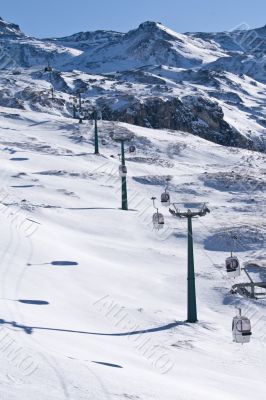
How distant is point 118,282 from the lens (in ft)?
73.6

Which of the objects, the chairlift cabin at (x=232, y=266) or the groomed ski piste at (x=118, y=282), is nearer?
the groomed ski piste at (x=118, y=282)

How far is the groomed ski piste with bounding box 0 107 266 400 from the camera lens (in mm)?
11383

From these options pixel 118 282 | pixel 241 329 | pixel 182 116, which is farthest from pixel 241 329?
pixel 182 116

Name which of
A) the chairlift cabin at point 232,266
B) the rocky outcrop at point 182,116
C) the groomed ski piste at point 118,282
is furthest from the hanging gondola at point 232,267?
the rocky outcrop at point 182,116

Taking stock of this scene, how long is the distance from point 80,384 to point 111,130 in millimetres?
51186

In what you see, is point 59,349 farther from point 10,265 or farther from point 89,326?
point 10,265

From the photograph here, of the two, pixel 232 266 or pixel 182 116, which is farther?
pixel 182 116

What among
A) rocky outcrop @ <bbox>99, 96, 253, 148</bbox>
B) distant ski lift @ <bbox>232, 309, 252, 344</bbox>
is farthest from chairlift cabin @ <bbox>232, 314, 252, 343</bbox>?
rocky outcrop @ <bbox>99, 96, 253, 148</bbox>

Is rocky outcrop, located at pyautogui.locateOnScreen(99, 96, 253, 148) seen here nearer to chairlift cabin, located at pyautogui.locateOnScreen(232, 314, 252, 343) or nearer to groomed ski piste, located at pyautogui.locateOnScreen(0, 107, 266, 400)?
groomed ski piste, located at pyautogui.locateOnScreen(0, 107, 266, 400)

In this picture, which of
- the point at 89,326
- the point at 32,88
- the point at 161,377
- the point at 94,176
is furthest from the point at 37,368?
the point at 32,88

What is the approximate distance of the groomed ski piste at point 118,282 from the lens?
11.4 m

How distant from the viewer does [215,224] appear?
3206 centimetres

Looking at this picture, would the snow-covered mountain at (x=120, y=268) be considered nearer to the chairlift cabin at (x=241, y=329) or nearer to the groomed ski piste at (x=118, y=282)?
the groomed ski piste at (x=118, y=282)

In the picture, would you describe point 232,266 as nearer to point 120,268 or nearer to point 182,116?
point 120,268
